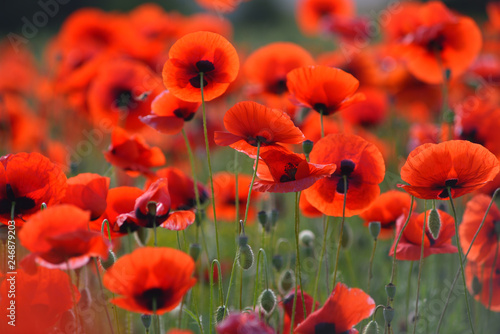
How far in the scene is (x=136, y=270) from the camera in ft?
3.48

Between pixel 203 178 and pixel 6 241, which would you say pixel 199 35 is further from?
pixel 203 178

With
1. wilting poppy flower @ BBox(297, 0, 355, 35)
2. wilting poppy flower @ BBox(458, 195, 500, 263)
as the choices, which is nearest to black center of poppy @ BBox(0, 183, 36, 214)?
wilting poppy flower @ BBox(458, 195, 500, 263)

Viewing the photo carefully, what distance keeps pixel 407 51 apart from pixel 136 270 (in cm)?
183

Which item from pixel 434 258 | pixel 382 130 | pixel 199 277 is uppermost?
pixel 199 277

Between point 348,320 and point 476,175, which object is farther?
point 476,175

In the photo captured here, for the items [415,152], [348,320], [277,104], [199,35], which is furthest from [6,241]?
[277,104]

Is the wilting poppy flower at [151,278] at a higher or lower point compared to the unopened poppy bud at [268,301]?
higher

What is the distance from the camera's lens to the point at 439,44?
2449 mm

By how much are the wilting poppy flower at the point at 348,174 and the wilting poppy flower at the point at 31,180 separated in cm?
54

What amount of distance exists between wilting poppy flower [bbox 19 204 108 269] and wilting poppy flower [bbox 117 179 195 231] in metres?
0.21

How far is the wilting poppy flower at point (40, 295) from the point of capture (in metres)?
1.18

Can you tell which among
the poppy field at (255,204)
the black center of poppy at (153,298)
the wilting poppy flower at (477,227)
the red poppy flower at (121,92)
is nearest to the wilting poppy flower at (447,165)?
the poppy field at (255,204)

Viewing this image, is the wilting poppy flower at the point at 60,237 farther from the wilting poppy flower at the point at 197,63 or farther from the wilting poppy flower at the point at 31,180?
the wilting poppy flower at the point at 197,63

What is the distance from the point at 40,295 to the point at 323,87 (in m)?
0.79
